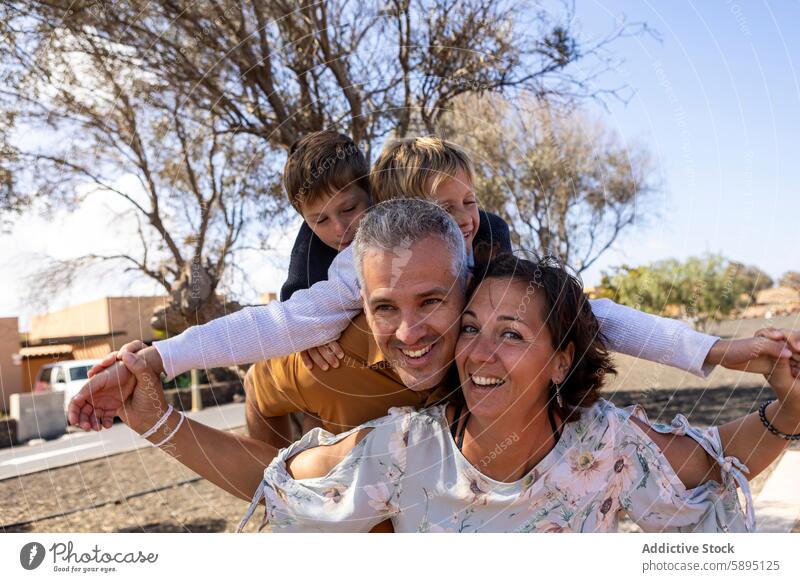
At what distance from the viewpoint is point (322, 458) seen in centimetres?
171

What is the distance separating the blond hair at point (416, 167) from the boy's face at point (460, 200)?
0.06 ft

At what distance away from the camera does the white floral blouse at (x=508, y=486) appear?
1.63 meters

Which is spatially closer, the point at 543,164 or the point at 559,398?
the point at 559,398

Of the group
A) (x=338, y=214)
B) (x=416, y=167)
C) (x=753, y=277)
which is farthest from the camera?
(x=753, y=277)

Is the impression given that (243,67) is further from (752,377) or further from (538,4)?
(752,377)

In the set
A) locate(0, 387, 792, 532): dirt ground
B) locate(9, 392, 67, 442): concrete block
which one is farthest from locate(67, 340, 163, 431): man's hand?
locate(9, 392, 67, 442): concrete block

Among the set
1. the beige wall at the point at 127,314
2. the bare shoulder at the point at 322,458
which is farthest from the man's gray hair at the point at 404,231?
the beige wall at the point at 127,314

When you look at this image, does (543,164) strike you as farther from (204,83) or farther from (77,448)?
(77,448)

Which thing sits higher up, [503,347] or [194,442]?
[503,347]

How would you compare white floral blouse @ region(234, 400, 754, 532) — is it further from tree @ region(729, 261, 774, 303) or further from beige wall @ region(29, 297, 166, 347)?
beige wall @ region(29, 297, 166, 347)

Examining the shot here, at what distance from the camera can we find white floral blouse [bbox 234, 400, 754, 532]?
5.35 ft

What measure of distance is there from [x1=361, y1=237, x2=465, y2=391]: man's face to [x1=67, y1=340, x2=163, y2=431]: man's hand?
0.59 meters

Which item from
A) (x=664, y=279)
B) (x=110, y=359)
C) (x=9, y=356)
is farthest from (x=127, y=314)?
(x=664, y=279)

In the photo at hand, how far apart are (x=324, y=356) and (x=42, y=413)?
3965 millimetres
